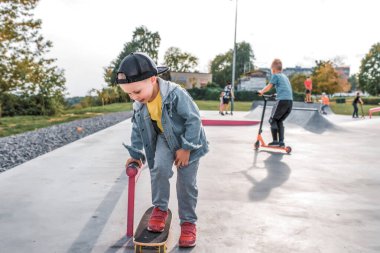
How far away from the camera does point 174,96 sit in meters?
2.38

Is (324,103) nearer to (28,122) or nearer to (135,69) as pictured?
(28,122)

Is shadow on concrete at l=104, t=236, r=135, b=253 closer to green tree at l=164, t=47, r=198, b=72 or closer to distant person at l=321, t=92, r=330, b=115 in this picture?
distant person at l=321, t=92, r=330, b=115

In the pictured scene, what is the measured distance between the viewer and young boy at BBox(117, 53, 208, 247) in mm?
2270

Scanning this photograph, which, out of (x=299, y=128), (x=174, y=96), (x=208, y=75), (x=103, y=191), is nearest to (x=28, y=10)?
(x=299, y=128)

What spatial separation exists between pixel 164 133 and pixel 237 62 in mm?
96258

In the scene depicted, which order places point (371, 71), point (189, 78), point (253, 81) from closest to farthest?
1. point (371, 71)
2. point (189, 78)
3. point (253, 81)

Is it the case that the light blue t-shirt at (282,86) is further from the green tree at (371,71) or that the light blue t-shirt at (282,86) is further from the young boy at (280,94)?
the green tree at (371,71)

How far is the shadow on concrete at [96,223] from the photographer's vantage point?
2.34 metres

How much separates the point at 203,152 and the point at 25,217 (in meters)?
1.57

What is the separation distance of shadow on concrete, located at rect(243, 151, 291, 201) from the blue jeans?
3.75 feet

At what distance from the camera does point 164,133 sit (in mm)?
2414

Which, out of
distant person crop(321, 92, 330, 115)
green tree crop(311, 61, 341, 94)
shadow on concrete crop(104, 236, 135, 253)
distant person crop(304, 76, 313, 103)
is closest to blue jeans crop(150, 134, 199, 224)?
shadow on concrete crop(104, 236, 135, 253)

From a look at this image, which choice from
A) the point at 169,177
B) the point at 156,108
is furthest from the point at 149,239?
the point at 156,108

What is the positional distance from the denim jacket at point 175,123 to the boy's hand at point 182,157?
0.03 metres
